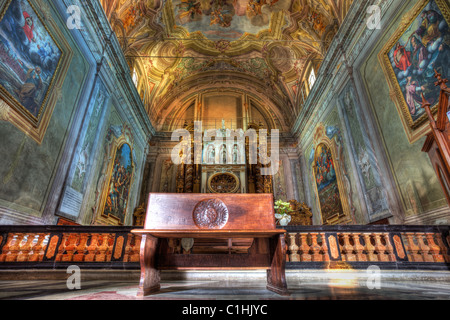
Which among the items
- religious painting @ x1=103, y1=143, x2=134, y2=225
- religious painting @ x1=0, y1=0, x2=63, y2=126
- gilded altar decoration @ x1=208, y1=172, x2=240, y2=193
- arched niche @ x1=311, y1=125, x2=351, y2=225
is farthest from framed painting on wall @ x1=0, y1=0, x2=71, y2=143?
arched niche @ x1=311, y1=125, x2=351, y2=225

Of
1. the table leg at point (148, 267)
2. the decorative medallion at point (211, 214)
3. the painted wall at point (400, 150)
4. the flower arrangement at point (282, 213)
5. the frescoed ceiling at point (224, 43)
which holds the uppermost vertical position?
the frescoed ceiling at point (224, 43)

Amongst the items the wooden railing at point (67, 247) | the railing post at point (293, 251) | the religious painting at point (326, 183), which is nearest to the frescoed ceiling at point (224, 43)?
the religious painting at point (326, 183)

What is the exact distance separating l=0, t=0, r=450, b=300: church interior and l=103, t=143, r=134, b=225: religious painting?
3.9 inches

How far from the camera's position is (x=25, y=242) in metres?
3.79

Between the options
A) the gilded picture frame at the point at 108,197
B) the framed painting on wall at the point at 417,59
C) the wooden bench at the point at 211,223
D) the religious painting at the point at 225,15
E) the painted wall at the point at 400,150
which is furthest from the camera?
the religious painting at the point at 225,15

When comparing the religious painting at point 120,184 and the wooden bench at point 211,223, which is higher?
the religious painting at point 120,184

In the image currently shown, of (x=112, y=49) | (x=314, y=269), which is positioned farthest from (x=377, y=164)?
(x=112, y=49)

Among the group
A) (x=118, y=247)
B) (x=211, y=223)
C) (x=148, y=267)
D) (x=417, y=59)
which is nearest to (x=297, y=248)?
(x=211, y=223)

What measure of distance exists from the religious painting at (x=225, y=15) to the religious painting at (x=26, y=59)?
7304mm

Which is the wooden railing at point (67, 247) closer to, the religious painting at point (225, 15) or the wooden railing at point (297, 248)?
the wooden railing at point (297, 248)

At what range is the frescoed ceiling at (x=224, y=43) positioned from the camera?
9.37m

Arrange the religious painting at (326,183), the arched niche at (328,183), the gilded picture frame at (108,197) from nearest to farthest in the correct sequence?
the gilded picture frame at (108,197), the arched niche at (328,183), the religious painting at (326,183)

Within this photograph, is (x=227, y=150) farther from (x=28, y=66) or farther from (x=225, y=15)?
(x=28, y=66)
